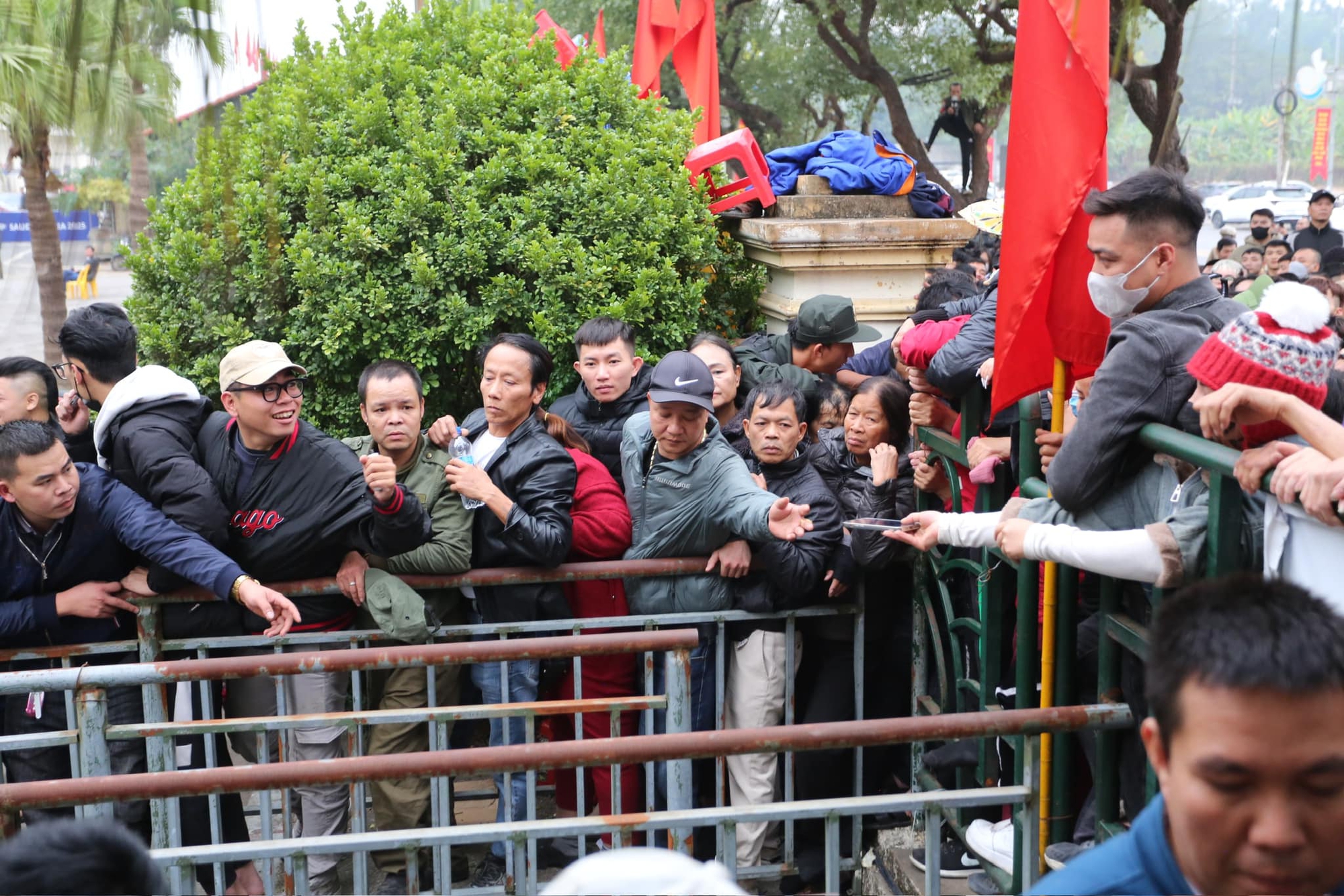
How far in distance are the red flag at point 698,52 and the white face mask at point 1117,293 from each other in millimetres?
6047

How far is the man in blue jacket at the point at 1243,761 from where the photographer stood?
1.42 metres

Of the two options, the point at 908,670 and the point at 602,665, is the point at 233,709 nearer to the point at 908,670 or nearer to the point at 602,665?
the point at 602,665

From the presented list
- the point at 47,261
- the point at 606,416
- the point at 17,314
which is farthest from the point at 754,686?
the point at 17,314

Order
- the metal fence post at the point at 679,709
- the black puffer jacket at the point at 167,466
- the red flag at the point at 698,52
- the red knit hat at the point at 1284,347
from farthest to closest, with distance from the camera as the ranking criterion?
the red flag at the point at 698,52 < the black puffer jacket at the point at 167,466 < the metal fence post at the point at 679,709 < the red knit hat at the point at 1284,347

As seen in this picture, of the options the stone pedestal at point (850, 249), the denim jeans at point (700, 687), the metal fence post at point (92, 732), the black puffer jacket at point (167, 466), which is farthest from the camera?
the stone pedestal at point (850, 249)

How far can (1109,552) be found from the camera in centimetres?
267

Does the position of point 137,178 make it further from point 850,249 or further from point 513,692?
point 513,692

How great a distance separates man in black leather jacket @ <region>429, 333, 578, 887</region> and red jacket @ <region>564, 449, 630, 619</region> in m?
0.07

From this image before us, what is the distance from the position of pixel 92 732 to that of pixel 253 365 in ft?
4.46

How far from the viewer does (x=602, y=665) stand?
13.9ft

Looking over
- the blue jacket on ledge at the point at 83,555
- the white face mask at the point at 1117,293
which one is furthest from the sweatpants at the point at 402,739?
the white face mask at the point at 1117,293

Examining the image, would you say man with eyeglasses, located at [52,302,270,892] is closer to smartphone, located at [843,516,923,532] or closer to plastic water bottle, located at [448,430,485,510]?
plastic water bottle, located at [448,430,485,510]

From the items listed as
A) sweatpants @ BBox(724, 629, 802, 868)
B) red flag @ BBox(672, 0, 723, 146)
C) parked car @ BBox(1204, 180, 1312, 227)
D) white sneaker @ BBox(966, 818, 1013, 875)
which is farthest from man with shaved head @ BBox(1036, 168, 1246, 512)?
parked car @ BBox(1204, 180, 1312, 227)

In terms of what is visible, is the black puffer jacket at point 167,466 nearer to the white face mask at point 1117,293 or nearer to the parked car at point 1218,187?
the white face mask at point 1117,293
